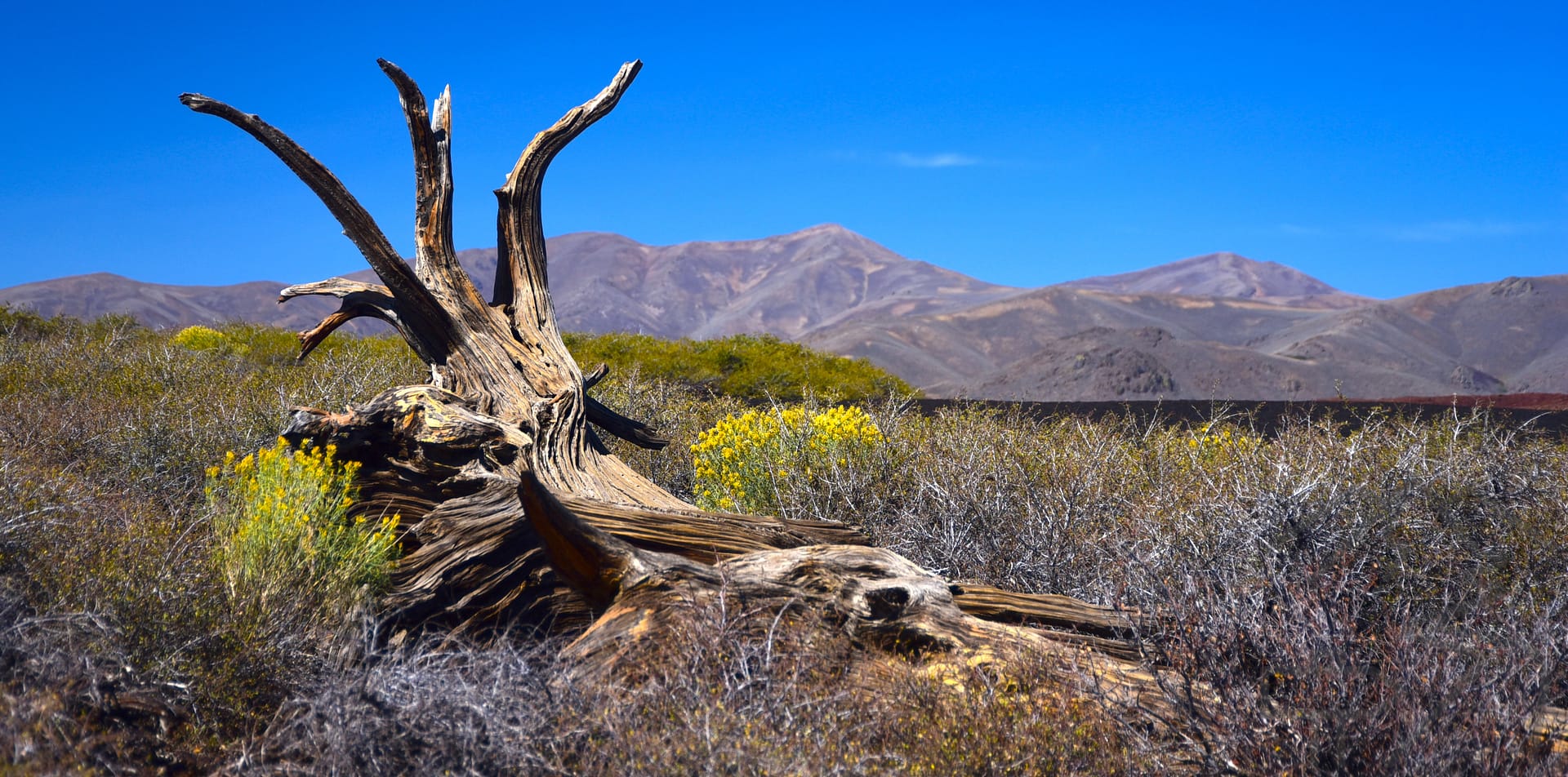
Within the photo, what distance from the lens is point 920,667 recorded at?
4262 mm

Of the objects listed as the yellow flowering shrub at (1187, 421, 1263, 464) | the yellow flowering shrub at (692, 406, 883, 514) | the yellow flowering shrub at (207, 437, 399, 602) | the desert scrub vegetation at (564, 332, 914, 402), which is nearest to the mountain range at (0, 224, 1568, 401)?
the yellow flowering shrub at (1187, 421, 1263, 464)

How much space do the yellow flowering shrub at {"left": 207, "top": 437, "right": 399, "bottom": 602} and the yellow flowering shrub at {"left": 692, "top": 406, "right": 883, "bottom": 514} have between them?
3022mm

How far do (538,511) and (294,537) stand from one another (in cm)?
114

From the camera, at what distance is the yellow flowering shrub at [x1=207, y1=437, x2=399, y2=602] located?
4.36m

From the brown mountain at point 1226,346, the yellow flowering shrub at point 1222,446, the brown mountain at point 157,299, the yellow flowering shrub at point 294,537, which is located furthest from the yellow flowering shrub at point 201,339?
the brown mountain at point 157,299

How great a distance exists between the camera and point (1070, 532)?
6383 millimetres

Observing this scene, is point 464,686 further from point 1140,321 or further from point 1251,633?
point 1140,321

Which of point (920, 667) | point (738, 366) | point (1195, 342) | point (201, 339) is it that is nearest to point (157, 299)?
point (1195, 342)

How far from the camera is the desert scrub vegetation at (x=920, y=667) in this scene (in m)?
3.29

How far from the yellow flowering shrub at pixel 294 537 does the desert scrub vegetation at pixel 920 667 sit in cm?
9

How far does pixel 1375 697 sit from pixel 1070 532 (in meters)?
2.88

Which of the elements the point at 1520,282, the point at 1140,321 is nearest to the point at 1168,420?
the point at 1520,282

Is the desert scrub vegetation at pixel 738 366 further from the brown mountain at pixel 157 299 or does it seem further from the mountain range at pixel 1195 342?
the brown mountain at pixel 157 299

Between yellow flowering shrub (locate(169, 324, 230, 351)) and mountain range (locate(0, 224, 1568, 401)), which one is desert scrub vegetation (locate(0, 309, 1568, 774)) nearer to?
mountain range (locate(0, 224, 1568, 401))
